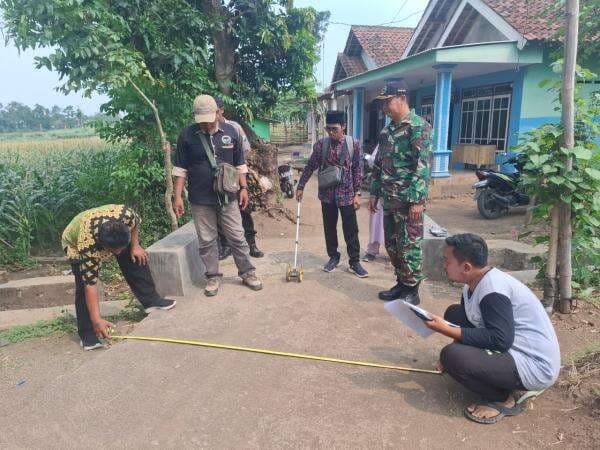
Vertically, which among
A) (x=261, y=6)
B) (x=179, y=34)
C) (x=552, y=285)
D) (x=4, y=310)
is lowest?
(x=4, y=310)

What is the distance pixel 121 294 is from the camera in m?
5.45

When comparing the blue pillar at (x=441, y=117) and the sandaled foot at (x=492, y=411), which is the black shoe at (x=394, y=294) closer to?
the sandaled foot at (x=492, y=411)

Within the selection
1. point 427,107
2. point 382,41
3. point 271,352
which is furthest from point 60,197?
point 382,41

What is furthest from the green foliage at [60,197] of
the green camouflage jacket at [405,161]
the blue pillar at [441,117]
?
the blue pillar at [441,117]

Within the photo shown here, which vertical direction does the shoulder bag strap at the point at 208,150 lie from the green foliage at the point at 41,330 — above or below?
above

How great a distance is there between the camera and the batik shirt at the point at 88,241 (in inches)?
128

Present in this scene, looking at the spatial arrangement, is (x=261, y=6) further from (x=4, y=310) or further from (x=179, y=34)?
(x=4, y=310)

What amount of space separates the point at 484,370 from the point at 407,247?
5.00ft

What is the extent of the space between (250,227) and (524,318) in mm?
3566

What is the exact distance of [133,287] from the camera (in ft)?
12.9

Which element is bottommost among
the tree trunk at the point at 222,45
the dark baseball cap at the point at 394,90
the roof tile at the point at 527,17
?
the dark baseball cap at the point at 394,90

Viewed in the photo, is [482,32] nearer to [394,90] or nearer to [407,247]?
[394,90]

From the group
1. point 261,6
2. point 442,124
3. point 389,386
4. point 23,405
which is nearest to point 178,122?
point 261,6

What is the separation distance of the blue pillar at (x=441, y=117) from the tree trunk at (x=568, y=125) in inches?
286
